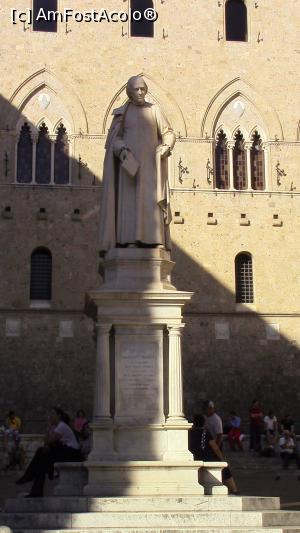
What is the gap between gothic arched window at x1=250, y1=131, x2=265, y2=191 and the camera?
27.1 m

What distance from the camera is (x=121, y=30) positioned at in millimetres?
27188

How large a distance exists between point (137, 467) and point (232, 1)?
67.8ft

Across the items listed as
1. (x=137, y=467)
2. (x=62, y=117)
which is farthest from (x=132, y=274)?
(x=62, y=117)

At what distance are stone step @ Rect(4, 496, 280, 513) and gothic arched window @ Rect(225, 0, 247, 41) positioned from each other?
2007 centimetres

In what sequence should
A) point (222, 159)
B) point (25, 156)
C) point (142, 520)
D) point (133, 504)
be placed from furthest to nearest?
point (222, 159) < point (25, 156) < point (133, 504) < point (142, 520)

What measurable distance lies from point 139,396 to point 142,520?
1.73 m

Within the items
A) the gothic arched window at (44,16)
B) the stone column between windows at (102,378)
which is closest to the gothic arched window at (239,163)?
the gothic arched window at (44,16)

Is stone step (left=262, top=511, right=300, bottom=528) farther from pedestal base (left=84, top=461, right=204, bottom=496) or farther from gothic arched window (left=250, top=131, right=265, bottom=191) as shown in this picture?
gothic arched window (left=250, top=131, right=265, bottom=191)

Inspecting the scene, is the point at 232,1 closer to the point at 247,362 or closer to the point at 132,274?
the point at 247,362

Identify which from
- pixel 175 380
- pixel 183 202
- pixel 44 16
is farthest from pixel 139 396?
pixel 44 16

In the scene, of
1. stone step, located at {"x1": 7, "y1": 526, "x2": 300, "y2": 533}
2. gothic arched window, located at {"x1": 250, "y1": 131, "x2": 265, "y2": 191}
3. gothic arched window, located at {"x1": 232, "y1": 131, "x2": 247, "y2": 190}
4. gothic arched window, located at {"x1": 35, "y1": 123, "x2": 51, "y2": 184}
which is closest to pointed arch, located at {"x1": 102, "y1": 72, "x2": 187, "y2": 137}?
gothic arched window, located at {"x1": 232, "y1": 131, "x2": 247, "y2": 190}

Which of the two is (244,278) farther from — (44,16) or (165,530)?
(165,530)

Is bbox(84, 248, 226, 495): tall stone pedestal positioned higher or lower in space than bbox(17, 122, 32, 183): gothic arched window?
lower

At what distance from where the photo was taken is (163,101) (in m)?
26.7
